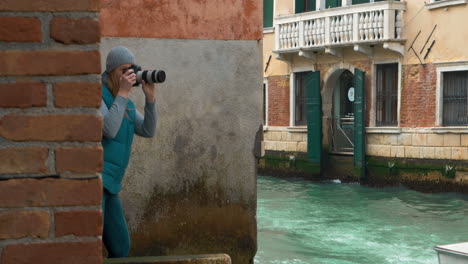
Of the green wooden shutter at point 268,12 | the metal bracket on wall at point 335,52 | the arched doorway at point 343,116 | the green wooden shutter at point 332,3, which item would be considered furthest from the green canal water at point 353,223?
the green wooden shutter at point 268,12

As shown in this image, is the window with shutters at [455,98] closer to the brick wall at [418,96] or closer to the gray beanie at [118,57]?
the brick wall at [418,96]

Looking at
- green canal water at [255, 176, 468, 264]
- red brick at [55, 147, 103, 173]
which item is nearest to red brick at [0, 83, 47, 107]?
red brick at [55, 147, 103, 173]

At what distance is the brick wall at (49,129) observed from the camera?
175 cm

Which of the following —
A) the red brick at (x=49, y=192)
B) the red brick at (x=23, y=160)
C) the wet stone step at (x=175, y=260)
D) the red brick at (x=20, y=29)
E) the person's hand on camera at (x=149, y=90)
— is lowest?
the wet stone step at (x=175, y=260)

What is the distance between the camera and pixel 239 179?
659cm

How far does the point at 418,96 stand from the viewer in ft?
62.7

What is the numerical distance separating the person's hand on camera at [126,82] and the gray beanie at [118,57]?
0.60 ft

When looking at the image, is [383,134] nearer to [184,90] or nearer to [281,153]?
[281,153]

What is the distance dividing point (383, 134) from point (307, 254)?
865cm

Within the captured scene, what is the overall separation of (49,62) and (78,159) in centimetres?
20

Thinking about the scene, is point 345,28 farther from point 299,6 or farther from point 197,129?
point 197,129

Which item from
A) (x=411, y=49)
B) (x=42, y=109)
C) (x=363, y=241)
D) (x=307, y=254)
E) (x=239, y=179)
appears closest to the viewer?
(x=42, y=109)

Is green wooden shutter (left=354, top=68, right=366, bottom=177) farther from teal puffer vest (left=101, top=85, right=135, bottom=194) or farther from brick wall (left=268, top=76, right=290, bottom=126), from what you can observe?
teal puffer vest (left=101, top=85, right=135, bottom=194)

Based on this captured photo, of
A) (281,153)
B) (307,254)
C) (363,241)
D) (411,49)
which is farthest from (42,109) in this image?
(281,153)
